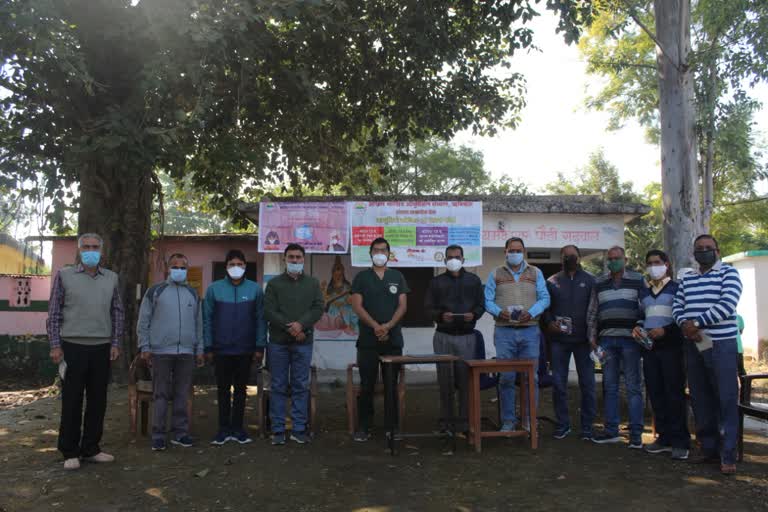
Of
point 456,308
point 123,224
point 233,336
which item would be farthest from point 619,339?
point 123,224

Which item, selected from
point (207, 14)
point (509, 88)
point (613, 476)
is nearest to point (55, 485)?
point (613, 476)

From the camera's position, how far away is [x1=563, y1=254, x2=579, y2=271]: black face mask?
614 centimetres

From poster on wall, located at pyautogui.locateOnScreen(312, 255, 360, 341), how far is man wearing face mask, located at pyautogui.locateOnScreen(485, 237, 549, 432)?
522cm

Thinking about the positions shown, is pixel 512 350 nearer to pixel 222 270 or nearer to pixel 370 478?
pixel 370 478

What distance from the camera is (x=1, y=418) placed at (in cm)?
744

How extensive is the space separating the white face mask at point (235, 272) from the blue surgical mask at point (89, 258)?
3.93 feet

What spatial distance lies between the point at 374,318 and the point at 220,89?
16.5 ft

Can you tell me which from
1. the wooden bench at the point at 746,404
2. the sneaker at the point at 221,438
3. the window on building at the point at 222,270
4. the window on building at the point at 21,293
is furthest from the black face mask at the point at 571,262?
the window on building at the point at 21,293

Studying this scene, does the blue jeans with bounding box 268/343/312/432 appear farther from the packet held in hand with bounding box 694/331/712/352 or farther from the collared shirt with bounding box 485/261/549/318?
the packet held in hand with bounding box 694/331/712/352

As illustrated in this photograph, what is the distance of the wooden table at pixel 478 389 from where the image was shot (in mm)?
5590

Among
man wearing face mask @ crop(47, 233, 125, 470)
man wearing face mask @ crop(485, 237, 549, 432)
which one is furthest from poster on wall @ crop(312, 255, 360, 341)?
man wearing face mask @ crop(47, 233, 125, 470)

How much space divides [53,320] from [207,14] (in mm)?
4244

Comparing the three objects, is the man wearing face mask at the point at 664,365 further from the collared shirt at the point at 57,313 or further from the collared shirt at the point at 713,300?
the collared shirt at the point at 57,313

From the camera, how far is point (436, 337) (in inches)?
251
